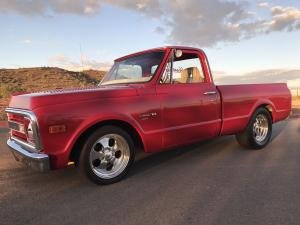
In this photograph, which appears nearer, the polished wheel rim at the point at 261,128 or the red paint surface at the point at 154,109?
the red paint surface at the point at 154,109

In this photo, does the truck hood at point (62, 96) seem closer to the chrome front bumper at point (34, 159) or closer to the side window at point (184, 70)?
the chrome front bumper at point (34, 159)

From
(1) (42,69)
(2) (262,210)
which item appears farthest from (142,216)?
(1) (42,69)

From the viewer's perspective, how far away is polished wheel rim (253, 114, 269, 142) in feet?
24.1

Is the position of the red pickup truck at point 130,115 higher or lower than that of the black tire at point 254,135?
higher

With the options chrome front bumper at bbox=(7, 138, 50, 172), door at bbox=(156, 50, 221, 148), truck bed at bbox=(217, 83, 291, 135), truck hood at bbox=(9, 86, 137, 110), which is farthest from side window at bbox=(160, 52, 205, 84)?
chrome front bumper at bbox=(7, 138, 50, 172)

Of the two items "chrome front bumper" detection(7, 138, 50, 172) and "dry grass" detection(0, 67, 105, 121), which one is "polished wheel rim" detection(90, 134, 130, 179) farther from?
"dry grass" detection(0, 67, 105, 121)

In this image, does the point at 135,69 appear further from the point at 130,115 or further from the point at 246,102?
the point at 246,102

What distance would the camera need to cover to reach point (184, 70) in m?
6.27

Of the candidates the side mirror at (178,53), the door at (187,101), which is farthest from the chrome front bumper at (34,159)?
the side mirror at (178,53)

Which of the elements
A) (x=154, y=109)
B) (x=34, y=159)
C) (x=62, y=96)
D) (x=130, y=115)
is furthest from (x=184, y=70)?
(x=34, y=159)

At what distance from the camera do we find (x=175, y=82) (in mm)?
5812

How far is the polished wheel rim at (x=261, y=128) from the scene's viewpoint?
7331mm

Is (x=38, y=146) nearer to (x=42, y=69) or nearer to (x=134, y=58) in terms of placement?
(x=134, y=58)

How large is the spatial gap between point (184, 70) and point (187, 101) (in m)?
0.75
